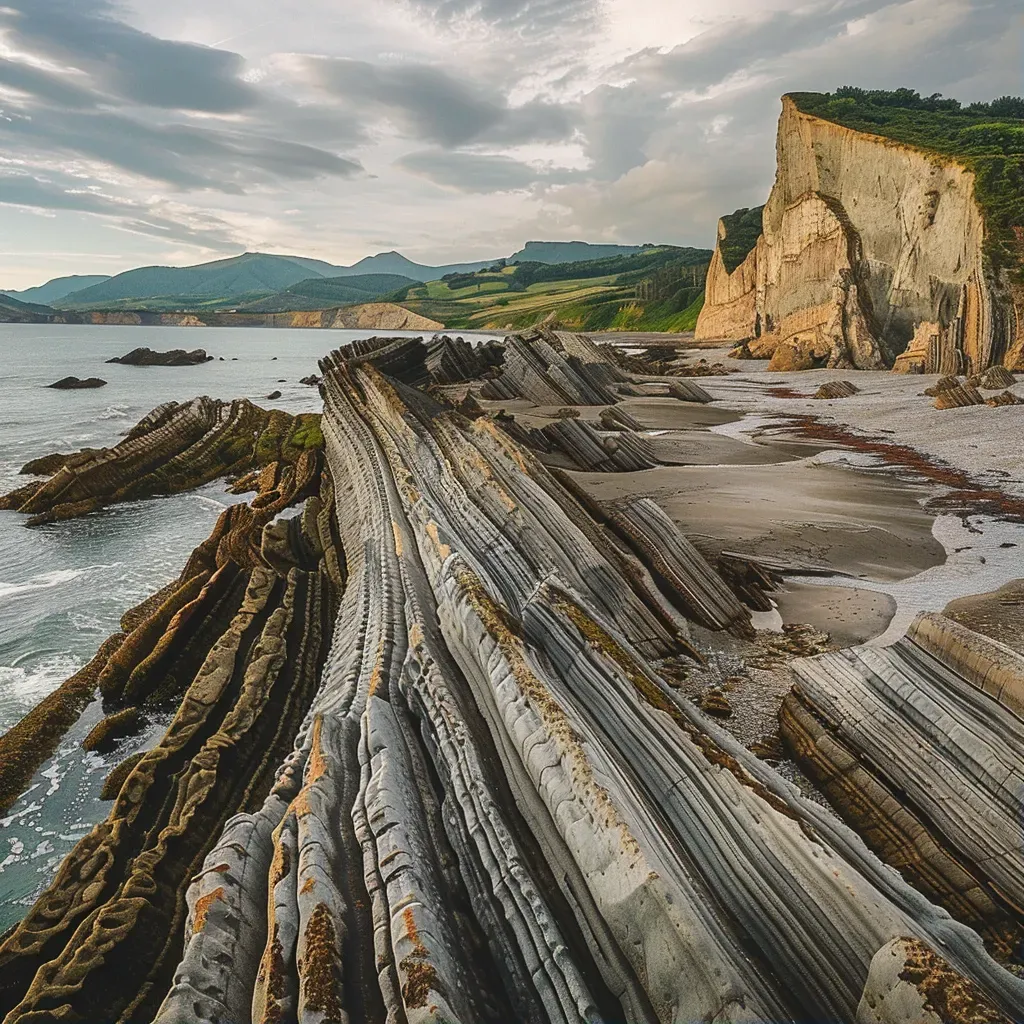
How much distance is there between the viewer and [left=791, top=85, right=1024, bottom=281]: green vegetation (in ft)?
94.8

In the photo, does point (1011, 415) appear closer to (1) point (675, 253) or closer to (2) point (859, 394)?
(2) point (859, 394)

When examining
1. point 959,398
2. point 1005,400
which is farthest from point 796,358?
point 1005,400

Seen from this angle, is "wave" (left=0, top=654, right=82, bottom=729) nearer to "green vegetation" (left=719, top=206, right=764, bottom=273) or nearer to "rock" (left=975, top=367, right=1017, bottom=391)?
"rock" (left=975, top=367, right=1017, bottom=391)

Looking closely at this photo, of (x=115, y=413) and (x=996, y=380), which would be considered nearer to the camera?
(x=996, y=380)

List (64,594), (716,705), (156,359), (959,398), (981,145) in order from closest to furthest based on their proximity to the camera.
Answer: (716,705)
(64,594)
(959,398)
(981,145)
(156,359)

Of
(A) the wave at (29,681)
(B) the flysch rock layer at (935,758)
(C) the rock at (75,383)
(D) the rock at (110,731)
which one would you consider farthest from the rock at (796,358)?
(C) the rock at (75,383)

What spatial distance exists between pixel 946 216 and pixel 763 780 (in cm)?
3779

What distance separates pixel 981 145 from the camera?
108 ft

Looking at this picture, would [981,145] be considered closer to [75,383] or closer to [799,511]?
[799,511]

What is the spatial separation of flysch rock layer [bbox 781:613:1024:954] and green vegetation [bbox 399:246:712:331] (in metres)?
90.3

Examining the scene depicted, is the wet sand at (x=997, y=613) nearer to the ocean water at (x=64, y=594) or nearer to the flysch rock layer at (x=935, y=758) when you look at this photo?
the flysch rock layer at (x=935, y=758)

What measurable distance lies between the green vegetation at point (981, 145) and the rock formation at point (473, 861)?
3246 centimetres

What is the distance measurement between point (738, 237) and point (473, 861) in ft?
253

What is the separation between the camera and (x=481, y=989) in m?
→ 2.84
